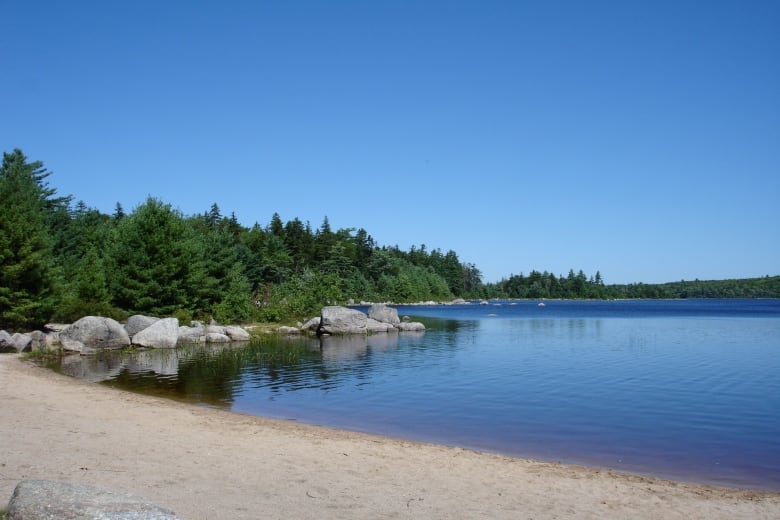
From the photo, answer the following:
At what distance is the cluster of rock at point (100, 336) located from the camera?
2916 cm

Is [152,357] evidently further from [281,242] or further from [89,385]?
[281,242]

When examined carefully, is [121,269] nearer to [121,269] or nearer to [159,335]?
[121,269]

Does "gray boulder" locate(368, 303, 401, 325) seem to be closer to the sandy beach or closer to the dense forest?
the dense forest

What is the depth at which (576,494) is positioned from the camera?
32.8ft

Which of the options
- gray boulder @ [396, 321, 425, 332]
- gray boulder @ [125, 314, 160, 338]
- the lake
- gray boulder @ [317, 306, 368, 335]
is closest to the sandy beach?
the lake

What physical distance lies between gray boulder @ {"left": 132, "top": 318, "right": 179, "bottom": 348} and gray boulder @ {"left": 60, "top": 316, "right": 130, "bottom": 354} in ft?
3.62

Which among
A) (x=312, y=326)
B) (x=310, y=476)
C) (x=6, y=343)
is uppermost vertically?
(x=6, y=343)

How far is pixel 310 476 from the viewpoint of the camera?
33.9ft

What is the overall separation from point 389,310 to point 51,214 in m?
37.2

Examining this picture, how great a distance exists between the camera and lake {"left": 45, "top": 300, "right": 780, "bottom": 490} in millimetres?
14086

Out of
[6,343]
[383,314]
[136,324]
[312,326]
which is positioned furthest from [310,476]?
[383,314]

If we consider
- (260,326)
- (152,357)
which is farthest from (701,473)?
(260,326)

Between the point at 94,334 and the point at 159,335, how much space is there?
145 inches

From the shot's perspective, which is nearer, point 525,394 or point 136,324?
point 525,394
